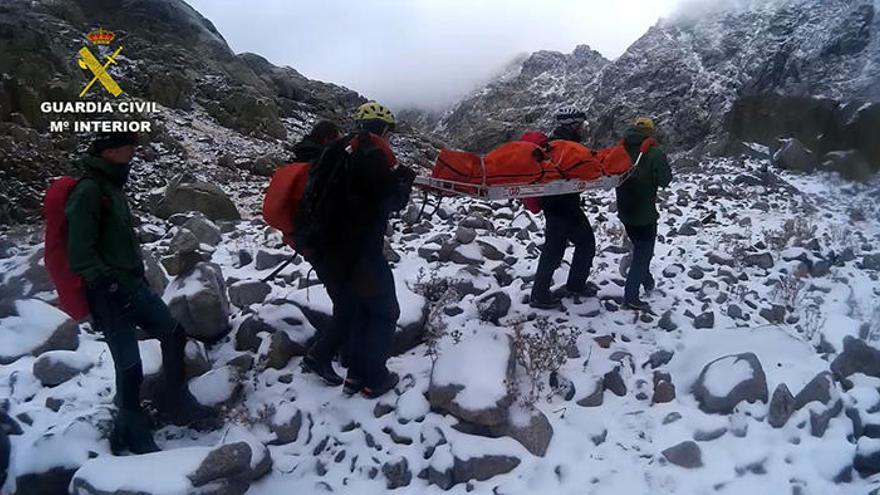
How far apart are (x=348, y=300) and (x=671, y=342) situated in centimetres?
300

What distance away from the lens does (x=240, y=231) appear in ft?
30.6

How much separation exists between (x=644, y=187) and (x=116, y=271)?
482 cm

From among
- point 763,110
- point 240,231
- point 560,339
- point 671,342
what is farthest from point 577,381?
point 763,110

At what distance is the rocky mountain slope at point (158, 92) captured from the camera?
41.1 feet

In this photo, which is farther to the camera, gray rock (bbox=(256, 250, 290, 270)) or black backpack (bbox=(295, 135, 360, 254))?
gray rock (bbox=(256, 250, 290, 270))

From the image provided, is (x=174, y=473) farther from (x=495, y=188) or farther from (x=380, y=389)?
(x=495, y=188)

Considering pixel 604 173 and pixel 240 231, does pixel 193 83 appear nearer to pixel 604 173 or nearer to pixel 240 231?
pixel 240 231

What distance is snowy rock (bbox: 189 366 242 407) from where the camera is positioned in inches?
185

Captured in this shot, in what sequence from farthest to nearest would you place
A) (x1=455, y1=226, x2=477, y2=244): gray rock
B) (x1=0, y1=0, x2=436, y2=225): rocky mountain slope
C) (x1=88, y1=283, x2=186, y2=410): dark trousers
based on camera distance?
(x1=0, y1=0, x2=436, y2=225): rocky mountain slope
(x1=455, y1=226, x2=477, y2=244): gray rock
(x1=88, y1=283, x2=186, y2=410): dark trousers

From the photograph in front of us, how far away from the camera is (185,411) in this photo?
14.9ft

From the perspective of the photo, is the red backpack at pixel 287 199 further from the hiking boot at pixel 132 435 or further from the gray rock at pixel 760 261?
the gray rock at pixel 760 261

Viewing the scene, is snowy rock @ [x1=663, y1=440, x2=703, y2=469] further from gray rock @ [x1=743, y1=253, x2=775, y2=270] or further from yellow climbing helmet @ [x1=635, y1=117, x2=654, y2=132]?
gray rock @ [x1=743, y1=253, x2=775, y2=270]

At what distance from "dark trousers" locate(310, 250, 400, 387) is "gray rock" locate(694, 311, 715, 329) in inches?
119

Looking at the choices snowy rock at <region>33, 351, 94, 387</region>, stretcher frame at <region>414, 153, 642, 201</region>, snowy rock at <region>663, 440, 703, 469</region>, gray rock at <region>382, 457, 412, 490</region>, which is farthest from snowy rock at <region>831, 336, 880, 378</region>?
snowy rock at <region>33, 351, 94, 387</region>
